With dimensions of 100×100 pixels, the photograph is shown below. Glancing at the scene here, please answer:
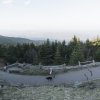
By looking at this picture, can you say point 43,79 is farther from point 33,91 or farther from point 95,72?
point 33,91

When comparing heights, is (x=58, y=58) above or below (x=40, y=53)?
below

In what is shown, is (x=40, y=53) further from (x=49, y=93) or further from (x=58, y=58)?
(x=49, y=93)

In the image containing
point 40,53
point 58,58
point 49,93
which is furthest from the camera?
point 40,53

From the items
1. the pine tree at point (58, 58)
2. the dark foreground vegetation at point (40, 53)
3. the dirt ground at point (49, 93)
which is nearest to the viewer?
the dirt ground at point (49, 93)

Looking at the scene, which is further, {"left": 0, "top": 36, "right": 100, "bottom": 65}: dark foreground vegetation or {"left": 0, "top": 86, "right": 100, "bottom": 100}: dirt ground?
{"left": 0, "top": 36, "right": 100, "bottom": 65}: dark foreground vegetation

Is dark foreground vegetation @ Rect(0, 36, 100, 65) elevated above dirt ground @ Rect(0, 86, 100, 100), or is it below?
above

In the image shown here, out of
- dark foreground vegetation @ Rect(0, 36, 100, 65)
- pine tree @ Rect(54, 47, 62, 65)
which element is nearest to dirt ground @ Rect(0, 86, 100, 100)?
pine tree @ Rect(54, 47, 62, 65)

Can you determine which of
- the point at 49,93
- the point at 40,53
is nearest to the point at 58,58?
the point at 40,53

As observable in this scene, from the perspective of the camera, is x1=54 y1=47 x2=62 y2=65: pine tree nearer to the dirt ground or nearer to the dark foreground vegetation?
the dark foreground vegetation

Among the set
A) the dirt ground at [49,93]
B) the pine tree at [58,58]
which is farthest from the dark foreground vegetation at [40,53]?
the dirt ground at [49,93]

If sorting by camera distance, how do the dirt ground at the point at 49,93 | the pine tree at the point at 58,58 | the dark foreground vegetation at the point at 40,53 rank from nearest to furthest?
1. the dirt ground at the point at 49,93
2. the pine tree at the point at 58,58
3. the dark foreground vegetation at the point at 40,53

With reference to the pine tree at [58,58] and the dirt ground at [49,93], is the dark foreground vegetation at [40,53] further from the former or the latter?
the dirt ground at [49,93]

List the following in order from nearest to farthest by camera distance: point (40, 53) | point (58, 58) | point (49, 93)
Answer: point (49, 93)
point (58, 58)
point (40, 53)

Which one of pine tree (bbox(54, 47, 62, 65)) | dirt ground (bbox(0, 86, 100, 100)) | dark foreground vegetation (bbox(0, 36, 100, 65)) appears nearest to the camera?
dirt ground (bbox(0, 86, 100, 100))
